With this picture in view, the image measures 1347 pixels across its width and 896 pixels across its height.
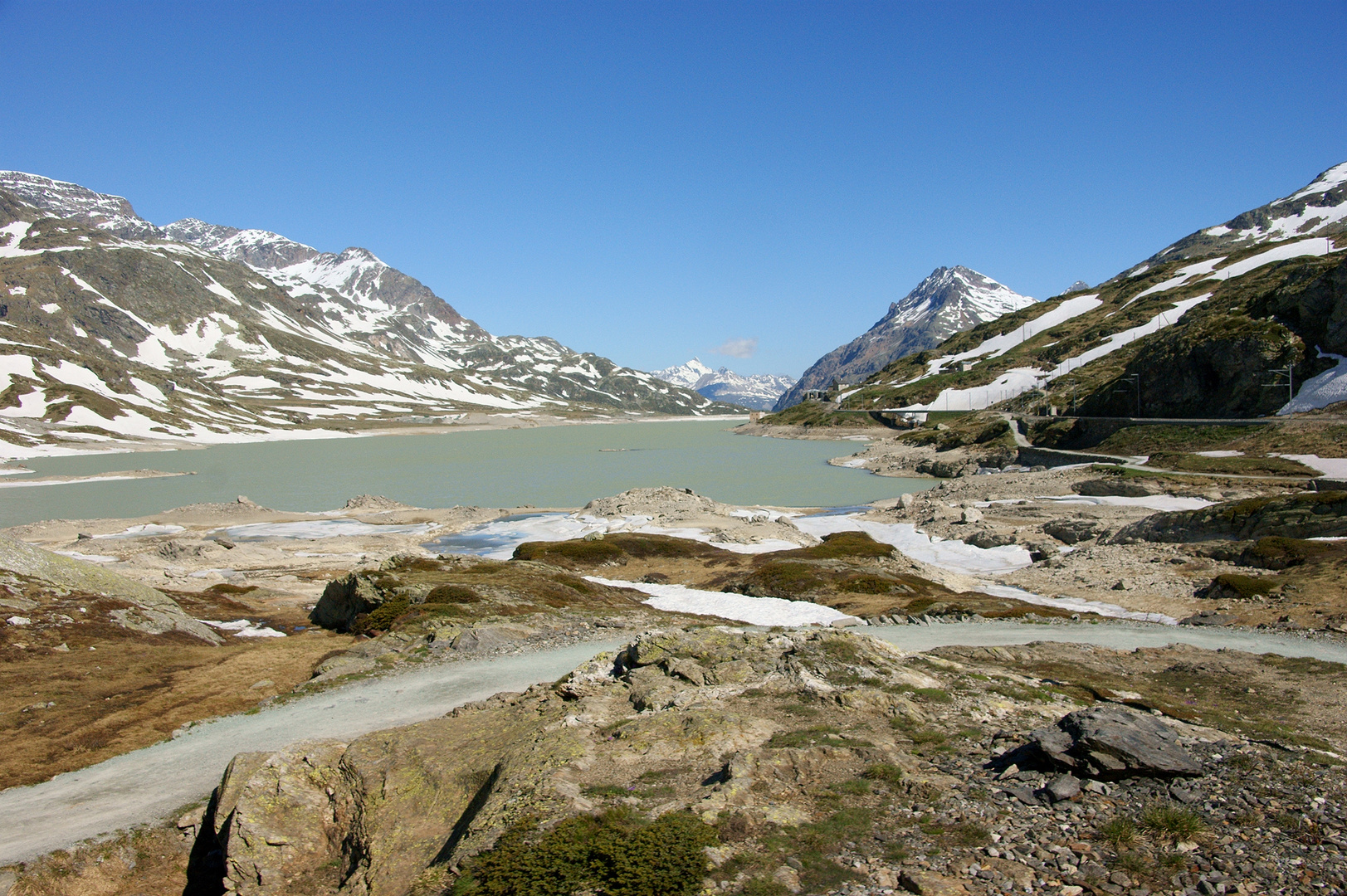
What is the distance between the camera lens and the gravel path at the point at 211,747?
12.9 m

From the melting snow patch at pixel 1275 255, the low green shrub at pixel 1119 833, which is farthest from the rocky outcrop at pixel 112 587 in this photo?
the melting snow patch at pixel 1275 255

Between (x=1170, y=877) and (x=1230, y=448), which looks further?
(x=1230, y=448)

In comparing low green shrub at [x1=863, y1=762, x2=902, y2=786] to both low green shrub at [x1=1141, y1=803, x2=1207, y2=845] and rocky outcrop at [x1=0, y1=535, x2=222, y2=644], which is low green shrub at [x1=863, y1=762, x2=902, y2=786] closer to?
low green shrub at [x1=1141, y1=803, x2=1207, y2=845]

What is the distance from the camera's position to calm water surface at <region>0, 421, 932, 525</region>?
82.9 m

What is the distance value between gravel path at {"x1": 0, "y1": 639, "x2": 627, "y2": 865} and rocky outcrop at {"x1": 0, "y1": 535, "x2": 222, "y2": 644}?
10.6m

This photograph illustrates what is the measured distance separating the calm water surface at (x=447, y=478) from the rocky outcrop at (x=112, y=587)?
5041cm

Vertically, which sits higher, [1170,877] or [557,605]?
[1170,877]

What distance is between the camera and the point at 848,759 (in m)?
12.3

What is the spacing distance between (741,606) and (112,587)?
1006 inches

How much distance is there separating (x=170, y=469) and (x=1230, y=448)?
511 ft

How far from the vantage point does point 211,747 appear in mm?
16328

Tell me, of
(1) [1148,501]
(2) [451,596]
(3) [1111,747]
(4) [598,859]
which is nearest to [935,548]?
(1) [1148,501]

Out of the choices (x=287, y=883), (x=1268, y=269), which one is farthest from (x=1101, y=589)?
(x=1268, y=269)

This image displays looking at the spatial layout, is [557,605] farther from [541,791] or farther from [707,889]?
[707,889]
